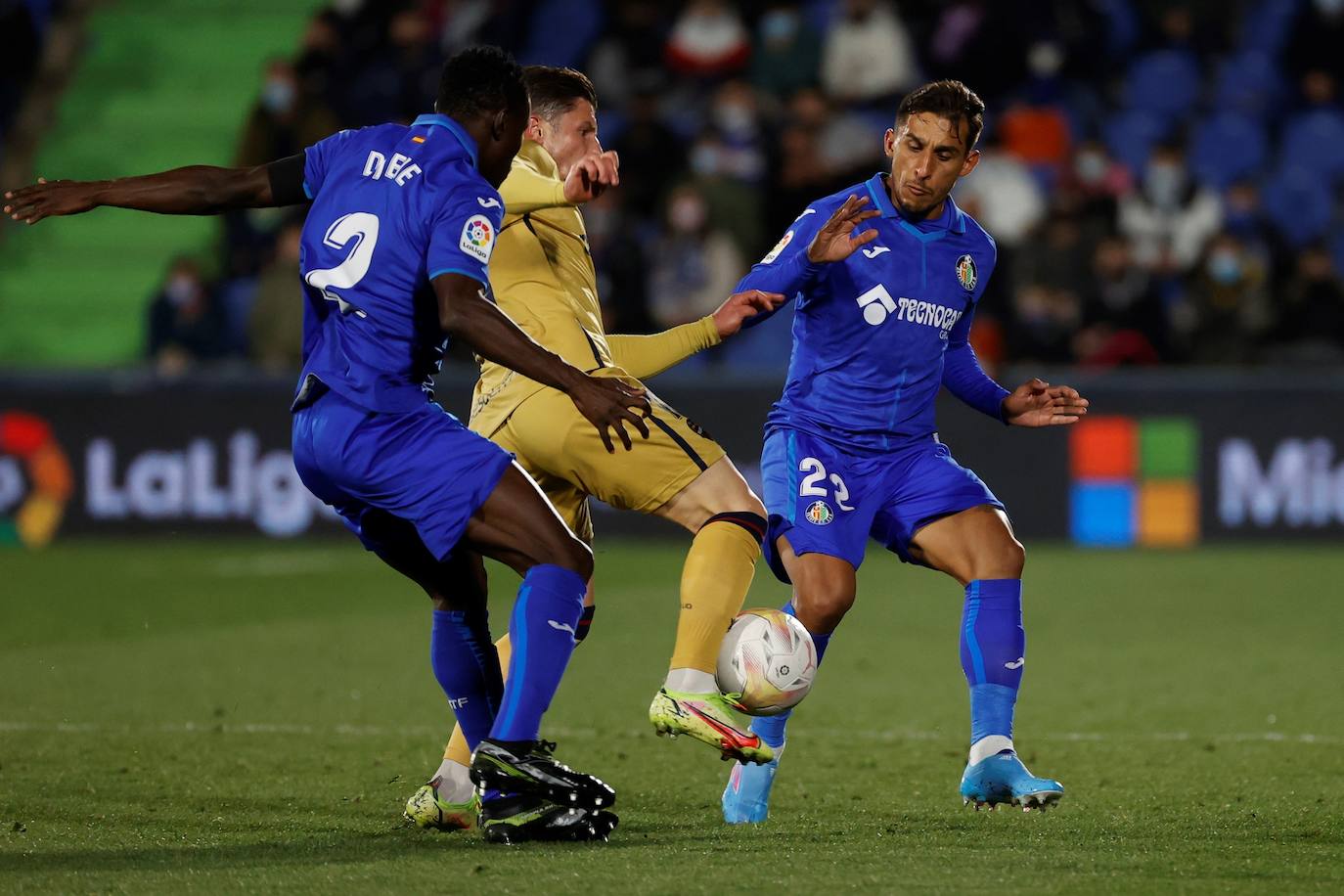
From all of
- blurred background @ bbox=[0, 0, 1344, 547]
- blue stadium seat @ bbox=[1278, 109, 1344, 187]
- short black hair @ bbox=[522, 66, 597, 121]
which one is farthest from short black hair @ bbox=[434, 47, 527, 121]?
blue stadium seat @ bbox=[1278, 109, 1344, 187]

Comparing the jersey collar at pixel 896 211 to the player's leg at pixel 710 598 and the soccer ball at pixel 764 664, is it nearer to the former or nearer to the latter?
the player's leg at pixel 710 598

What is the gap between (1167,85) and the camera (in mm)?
16375

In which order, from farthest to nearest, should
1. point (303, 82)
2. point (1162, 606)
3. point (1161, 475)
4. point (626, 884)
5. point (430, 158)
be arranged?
1. point (303, 82)
2. point (1161, 475)
3. point (1162, 606)
4. point (430, 158)
5. point (626, 884)

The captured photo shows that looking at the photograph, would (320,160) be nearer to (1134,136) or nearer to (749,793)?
(749,793)

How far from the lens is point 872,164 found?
15.0 metres

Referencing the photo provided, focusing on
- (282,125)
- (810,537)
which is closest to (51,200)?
(810,537)

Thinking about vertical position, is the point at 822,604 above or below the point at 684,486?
below

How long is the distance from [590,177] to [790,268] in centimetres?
72

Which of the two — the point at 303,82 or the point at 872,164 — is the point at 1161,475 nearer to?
the point at 872,164

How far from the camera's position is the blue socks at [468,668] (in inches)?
214

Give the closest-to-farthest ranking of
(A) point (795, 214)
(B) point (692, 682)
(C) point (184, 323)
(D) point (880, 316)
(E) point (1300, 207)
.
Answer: (B) point (692, 682)
(D) point (880, 316)
(A) point (795, 214)
(C) point (184, 323)
(E) point (1300, 207)

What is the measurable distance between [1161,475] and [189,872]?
33.6ft

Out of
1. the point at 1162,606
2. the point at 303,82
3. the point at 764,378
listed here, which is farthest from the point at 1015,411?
the point at 303,82

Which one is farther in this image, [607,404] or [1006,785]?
[1006,785]
